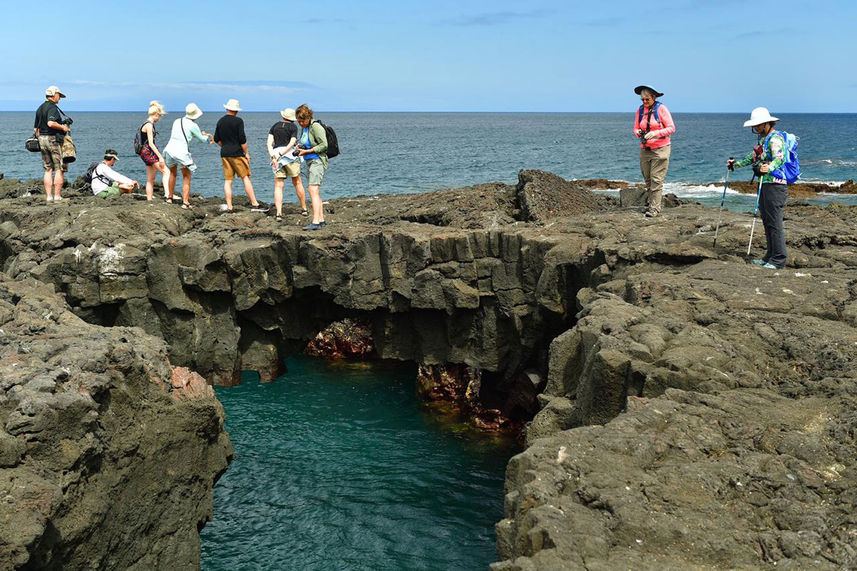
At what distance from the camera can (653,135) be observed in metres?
16.4

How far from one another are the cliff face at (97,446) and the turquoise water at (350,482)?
3214mm

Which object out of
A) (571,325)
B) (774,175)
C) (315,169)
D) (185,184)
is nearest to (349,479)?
(571,325)

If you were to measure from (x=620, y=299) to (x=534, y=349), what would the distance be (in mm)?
6268

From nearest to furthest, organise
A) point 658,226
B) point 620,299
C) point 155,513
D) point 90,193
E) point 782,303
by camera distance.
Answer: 1. point 155,513
2. point 782,303
3. point 620,299
4. point 658,226
5. point 90,193

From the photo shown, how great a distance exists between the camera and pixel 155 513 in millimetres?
9398

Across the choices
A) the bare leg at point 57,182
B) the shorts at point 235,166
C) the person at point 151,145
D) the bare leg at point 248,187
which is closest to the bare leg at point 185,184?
the person at point 151,145

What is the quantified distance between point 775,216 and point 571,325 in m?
4.95

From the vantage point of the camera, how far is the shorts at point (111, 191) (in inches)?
855

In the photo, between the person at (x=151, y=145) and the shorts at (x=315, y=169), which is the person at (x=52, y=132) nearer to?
the person at (x=151, y=145)

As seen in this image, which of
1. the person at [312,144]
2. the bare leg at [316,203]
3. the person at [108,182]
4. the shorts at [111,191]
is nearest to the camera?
the person at [312,144]

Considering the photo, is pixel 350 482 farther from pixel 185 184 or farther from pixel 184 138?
pixel 184 138

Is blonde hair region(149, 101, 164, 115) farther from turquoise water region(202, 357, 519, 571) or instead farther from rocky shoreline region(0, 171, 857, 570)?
turquoise water region(202, 357, 519, 571)

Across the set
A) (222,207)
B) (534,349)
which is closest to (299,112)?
(222,207)

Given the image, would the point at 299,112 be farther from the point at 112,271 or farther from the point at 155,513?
the point at 155,513
